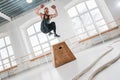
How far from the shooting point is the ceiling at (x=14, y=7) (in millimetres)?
6535

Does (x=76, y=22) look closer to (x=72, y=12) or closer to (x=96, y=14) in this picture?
(x=72, y=12)

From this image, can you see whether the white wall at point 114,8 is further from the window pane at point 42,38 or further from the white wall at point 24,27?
the window pane at point 42,38

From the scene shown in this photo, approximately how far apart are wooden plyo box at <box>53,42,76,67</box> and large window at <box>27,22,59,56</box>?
4.04 meters

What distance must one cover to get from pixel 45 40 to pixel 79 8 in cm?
215

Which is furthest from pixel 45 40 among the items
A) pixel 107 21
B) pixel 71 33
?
pixel 107 21

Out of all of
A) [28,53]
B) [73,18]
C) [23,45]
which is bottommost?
[28,53]

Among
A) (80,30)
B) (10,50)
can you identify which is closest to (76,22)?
(80,30)

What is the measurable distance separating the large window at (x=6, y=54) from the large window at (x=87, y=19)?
334 cm

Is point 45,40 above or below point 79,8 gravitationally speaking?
below

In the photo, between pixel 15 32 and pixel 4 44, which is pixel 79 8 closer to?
pixel 15 32

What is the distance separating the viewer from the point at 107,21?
5984mm

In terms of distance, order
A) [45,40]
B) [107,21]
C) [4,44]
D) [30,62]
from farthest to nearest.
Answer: [4,44], [45,40], [30,62], [107,21]

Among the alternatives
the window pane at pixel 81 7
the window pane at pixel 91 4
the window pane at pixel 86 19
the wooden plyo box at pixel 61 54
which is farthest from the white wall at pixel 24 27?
the wooden plyo box at pixel 61 54

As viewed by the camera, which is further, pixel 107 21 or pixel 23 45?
pixel 23 45
